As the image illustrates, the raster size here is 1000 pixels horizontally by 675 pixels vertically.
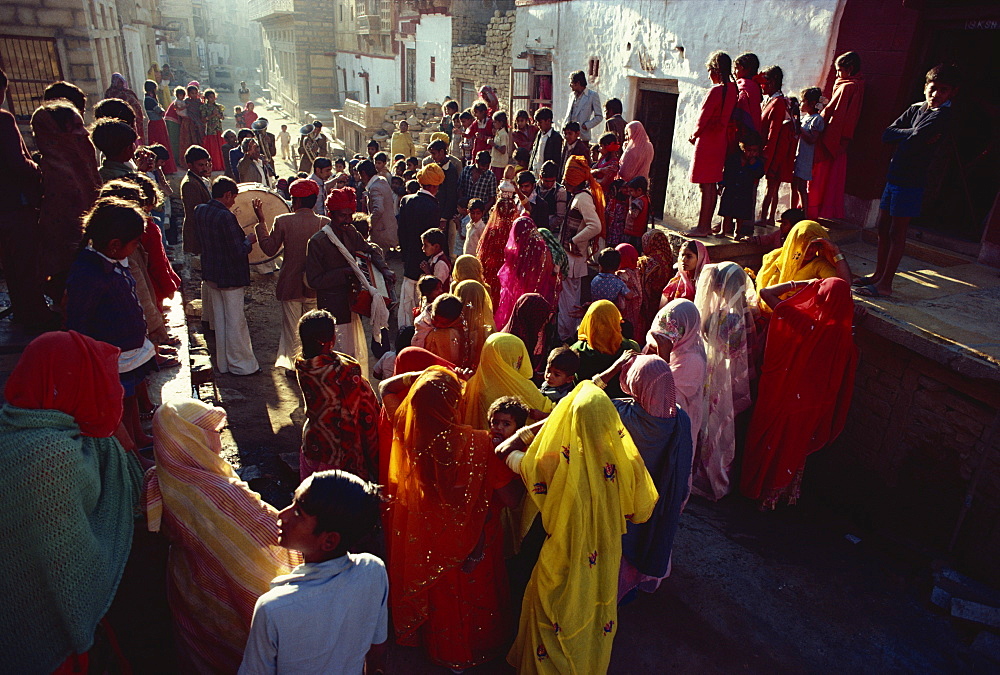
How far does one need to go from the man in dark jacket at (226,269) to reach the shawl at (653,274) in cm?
384

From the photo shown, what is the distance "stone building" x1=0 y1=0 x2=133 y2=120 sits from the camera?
9.49 metres

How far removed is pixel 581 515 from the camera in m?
2.60

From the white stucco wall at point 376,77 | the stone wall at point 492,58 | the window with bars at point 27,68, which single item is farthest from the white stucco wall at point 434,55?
the window with bars at point 27,68

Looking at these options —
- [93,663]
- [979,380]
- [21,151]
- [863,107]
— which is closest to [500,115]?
[863,107]

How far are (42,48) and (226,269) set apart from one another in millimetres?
7995

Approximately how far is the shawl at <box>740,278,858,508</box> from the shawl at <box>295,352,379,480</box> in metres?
3.08

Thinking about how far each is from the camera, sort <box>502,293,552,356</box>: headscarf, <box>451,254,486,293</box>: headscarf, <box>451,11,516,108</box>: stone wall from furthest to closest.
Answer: <box>451,11,516,108</box>: stone wall
<box>451,254,486,293</box>: headscarf
<box>502,293,552,356</box>: headscarf

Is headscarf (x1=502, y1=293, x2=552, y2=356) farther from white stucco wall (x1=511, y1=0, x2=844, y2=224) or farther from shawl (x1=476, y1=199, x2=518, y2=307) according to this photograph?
white stucco wall (x1=511, y1=0, x2=844, y2=224)

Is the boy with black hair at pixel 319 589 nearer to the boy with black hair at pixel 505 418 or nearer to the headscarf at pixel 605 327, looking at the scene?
the boy with black hair at pixel 505 418

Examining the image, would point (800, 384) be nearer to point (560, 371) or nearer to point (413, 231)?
point (560, 371)

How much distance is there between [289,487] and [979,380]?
200 inches

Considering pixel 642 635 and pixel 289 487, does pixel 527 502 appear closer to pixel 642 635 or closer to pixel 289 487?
pixel 642 635

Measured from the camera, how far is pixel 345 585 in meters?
1.91

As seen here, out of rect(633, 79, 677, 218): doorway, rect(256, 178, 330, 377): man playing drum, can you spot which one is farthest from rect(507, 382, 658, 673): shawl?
rect(633, 79, 677, 218): doorway
